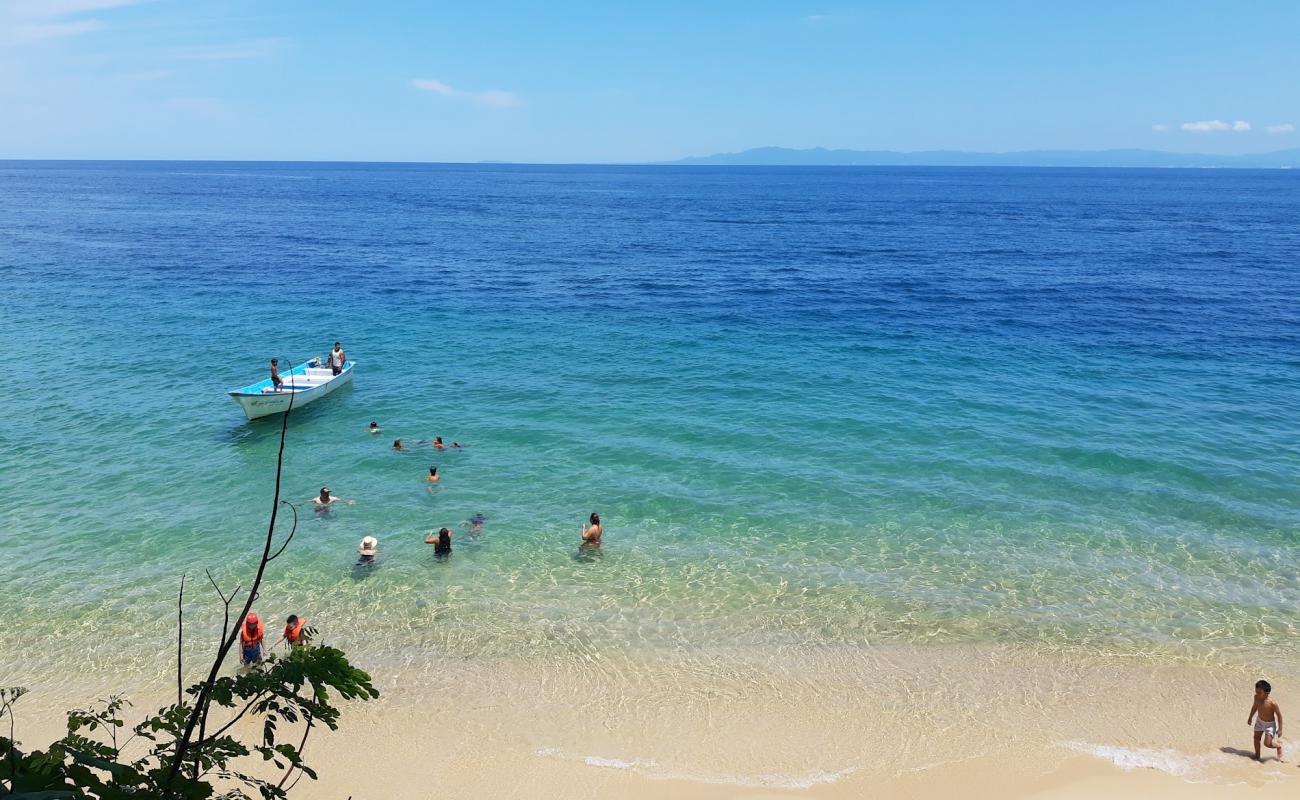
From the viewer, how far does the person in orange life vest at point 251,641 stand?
608 inches

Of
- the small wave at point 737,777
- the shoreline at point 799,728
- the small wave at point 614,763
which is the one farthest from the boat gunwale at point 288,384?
the small wave at point 737,777

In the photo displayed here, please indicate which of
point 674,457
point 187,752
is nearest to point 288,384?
point 674,457

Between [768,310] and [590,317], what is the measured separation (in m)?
10.6

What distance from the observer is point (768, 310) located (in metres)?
47.1

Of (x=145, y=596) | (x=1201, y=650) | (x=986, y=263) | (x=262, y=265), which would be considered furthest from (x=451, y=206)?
(x=1201, y=650)

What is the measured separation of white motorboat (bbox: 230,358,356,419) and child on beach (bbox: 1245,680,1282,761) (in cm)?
2596

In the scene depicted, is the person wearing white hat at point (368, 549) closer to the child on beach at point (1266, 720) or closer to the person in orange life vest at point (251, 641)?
the person in orange life vest at point (251, 641)

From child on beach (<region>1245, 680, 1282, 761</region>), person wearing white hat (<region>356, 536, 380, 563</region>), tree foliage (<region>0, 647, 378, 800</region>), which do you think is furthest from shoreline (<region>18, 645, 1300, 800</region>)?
tree foliage (<region>0, 647, 378, 800</region>)

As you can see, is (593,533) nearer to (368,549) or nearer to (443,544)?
(443,544)

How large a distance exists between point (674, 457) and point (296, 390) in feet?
46.2

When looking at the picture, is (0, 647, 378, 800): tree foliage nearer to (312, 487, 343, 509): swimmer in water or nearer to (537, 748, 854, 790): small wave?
(537, 748, 854, 790): small wave

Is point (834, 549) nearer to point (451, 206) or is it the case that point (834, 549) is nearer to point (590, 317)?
point (590, 317)

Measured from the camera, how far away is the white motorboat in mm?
28203

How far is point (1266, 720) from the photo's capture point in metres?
13.1
